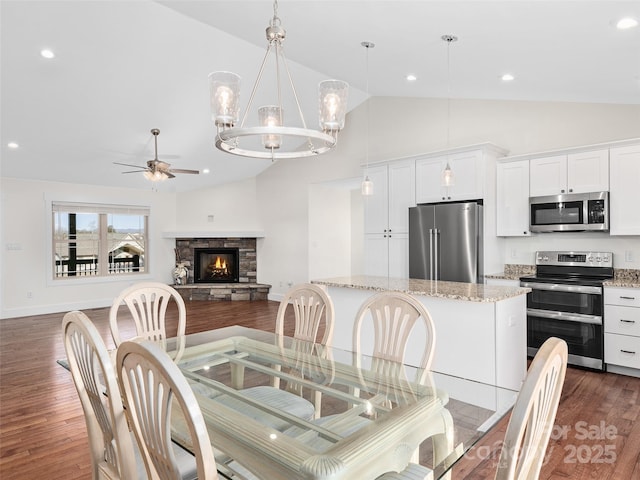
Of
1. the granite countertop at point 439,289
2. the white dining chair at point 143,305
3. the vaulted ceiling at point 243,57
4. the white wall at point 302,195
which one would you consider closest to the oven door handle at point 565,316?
the white wall at point 302,195

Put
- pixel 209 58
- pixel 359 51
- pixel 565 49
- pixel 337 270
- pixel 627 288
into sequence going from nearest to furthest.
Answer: pixel 565 49 < pixel 627 288 < pixel 359 51 < pixel 209 58 < pixel 337 270

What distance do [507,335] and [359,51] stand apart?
9.33 ft

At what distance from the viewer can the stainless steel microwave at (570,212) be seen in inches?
156

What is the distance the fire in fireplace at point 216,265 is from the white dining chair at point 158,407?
7521mm

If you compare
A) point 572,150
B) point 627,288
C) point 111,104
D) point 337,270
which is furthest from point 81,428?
point 337,270

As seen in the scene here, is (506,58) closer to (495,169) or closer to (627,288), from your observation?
(495,169)

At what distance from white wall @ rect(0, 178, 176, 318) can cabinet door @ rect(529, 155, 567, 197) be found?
22.7 feet

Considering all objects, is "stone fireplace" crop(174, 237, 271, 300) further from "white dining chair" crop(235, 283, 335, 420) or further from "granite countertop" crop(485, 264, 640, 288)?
"white dining chair" crop(235, 283, 335, 420)

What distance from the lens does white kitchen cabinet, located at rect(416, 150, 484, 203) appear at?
4.63 meters

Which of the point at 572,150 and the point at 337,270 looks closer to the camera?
the point at 572,150

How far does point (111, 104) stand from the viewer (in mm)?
4805

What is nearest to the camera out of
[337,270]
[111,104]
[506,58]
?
[506,58]

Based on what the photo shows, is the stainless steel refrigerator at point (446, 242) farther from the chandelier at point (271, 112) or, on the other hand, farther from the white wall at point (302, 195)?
the chandelier at point (271, 112)

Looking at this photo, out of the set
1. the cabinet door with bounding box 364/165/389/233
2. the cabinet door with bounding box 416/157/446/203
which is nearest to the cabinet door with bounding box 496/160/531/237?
the cabinet door with bounding box 416/157/446/203
